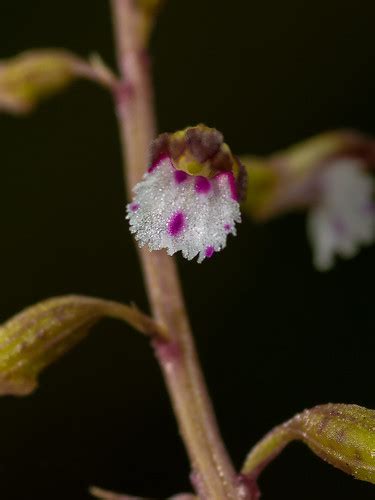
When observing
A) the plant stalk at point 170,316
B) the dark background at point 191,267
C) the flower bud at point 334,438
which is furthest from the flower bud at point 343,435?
the dark background at point 191,267

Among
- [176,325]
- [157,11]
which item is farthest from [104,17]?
[176,325]

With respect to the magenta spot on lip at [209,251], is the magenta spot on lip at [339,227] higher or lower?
lower

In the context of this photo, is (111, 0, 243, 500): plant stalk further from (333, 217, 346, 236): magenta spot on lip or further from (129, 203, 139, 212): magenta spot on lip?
(333, 217, 346, 236): magenta spot on lip

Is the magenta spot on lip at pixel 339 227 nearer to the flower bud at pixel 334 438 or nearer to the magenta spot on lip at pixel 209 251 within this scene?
the flower bud at pixel 334 438

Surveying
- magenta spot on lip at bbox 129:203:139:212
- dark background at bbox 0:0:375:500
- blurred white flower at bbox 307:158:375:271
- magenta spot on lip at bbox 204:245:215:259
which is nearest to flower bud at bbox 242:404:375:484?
magenta spot on lip at bbox 204:245:215:259

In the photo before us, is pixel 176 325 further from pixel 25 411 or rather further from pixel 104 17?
pixel 104 17

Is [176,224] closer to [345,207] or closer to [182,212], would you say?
[182,212]

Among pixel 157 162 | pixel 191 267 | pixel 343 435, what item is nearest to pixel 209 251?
pixel 157 162
